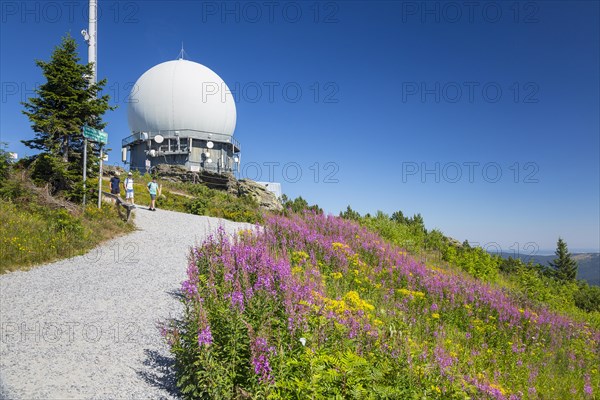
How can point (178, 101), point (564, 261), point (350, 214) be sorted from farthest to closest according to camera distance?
point (564, 261) → point (178, 101) → point (350, 214)

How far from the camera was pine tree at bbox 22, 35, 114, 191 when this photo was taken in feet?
48.5

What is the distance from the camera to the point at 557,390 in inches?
231

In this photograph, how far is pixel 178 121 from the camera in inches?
1531

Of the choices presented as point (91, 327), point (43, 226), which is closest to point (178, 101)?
point (43, 226)

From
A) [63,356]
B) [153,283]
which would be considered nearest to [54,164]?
[153,283]

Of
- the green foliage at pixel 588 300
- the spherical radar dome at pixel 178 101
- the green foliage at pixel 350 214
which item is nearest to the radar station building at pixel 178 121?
the spherical radar dome at pixel 178 101

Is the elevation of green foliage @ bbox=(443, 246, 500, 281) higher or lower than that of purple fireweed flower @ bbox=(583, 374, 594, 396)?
higher

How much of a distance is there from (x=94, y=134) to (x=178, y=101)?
85.5ft

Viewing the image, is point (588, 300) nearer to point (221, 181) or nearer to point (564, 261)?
point (221, 181)

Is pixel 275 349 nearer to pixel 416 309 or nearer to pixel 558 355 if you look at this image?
pixel 416 309

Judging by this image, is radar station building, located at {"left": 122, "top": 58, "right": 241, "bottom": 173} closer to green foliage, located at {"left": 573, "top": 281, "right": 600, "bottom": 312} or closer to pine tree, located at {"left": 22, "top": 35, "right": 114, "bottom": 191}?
pine tree, located at {"left": 22, "top": 35, "right": 114, "bottom": 191}

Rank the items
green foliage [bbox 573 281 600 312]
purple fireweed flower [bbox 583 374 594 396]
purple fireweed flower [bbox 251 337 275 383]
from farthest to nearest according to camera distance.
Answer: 1. green foliage [bbox 573 281 600 312]
2. purple fireweed flower [bbox 583 374 594 396]
3. purple fireweed flower [bbox 251 337 275 383]

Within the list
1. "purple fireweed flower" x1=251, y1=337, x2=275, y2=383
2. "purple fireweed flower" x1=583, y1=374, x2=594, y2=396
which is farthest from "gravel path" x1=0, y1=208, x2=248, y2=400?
"purple fireweed flower" x1=583, y1=374, x2=594, y2=396

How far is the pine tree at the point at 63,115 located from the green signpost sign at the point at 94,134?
3.49ft
